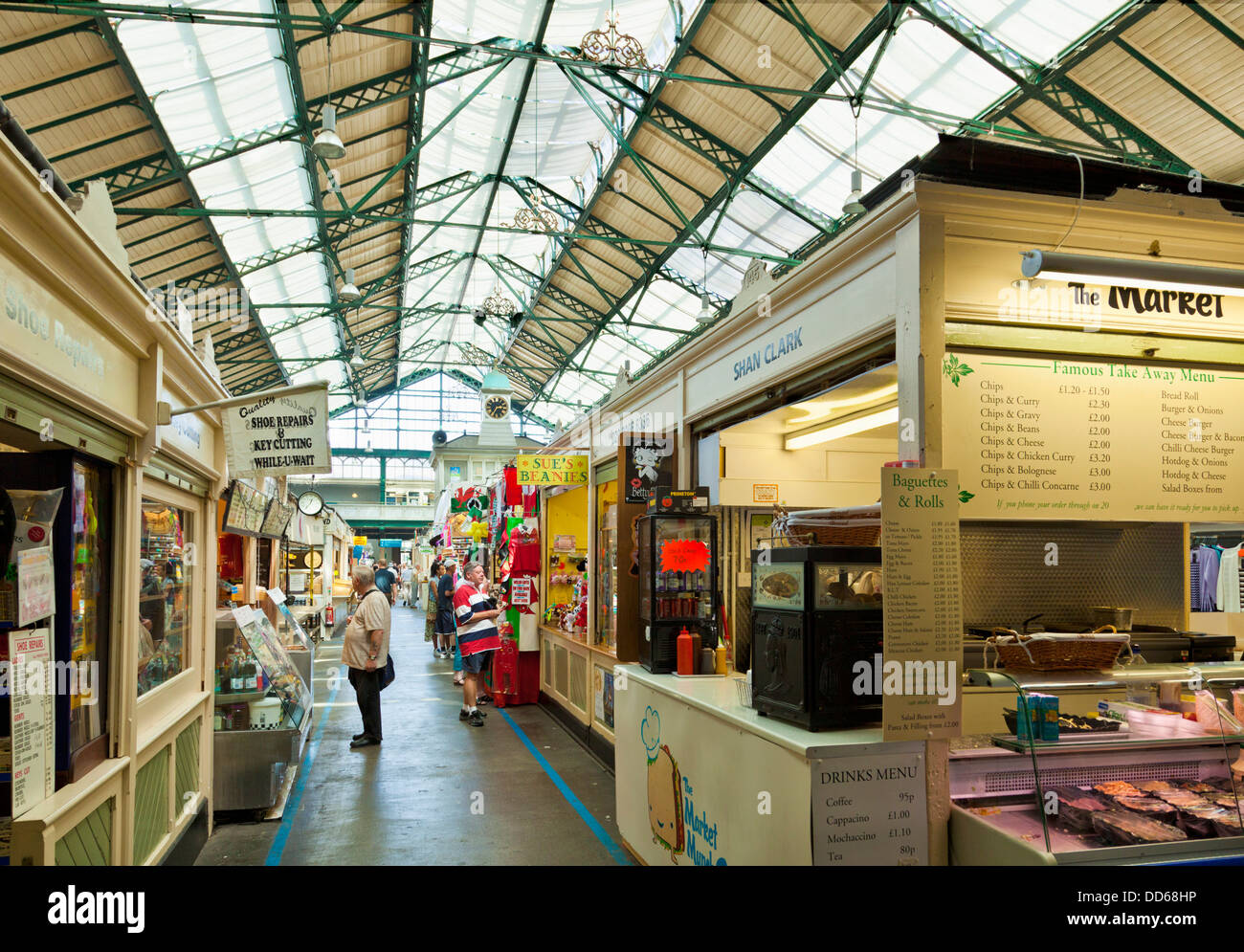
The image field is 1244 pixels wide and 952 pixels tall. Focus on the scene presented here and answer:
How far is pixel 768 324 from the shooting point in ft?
14.8

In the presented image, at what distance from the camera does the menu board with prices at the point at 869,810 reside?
113 inches

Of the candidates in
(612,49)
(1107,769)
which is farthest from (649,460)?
(612,49)

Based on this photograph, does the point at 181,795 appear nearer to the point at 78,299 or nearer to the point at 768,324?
the point at 78,299

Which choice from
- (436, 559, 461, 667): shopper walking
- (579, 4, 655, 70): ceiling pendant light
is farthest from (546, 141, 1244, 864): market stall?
(436, 559, 461, 667): shopper walking

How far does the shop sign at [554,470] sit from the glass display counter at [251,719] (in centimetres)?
296

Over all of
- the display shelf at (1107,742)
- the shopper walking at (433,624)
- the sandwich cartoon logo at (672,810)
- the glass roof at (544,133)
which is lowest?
the shopper walking at (433,624)

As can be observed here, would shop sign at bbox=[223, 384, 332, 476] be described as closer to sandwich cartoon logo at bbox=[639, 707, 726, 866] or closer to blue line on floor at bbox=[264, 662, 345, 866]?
blue line on floor at bbox=[264, 662, 345, 866]

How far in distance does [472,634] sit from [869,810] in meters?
6.47

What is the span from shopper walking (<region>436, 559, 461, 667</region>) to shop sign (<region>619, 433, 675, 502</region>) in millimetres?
8188

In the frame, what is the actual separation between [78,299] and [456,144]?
46.3ft

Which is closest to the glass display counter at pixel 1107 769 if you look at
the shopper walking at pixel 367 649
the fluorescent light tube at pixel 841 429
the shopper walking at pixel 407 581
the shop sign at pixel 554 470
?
the fluorescent light tube at pixel 841 429

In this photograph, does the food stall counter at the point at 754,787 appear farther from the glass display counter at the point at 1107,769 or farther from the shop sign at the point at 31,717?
the shop sign at the point at 31,717

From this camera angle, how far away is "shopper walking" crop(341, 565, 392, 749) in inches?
307
